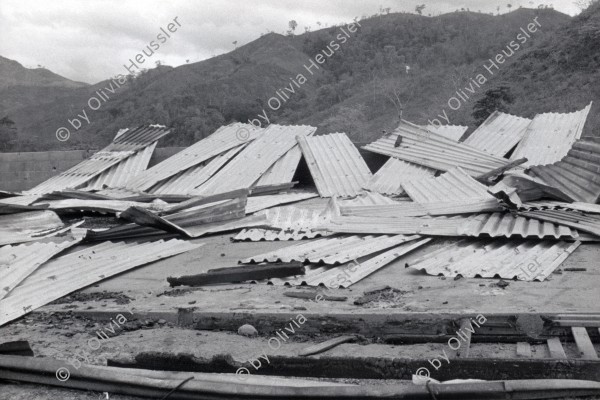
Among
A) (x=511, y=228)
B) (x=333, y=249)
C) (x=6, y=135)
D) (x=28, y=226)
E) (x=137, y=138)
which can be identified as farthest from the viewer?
(x=6, y=135)

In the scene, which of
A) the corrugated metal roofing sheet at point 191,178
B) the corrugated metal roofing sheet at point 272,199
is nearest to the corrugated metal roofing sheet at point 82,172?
the corrugated metal roofing sheet at point 191,178

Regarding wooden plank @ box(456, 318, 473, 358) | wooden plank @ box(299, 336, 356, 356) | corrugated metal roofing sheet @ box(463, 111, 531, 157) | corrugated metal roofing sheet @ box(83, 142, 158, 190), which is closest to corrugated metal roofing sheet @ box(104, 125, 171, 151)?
corrugated metal roofing sheet @ box(83, 142, 158, 190)

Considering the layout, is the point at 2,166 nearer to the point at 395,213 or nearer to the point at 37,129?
the point at 395,213

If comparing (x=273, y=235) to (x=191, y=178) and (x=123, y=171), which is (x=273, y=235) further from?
(x=123, y=171)

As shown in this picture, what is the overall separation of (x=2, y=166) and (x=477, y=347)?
31.5 ft

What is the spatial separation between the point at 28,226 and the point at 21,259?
1.95 meters

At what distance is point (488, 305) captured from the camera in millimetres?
3662

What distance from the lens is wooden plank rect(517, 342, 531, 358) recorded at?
2.94m

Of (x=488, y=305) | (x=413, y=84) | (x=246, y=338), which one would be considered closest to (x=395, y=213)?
(x=488, y=305)

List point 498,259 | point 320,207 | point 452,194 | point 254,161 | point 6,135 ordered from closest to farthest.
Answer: point 498,259
point 452,194
point 320,207
point 254,161
point 6,135

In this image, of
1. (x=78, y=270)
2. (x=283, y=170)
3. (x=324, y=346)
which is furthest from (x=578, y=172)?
(x=78, y=270)

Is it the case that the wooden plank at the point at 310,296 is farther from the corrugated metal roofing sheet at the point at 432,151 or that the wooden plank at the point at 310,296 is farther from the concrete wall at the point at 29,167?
the concrete wall at the point at 29,167

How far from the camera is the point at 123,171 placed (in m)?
10.1

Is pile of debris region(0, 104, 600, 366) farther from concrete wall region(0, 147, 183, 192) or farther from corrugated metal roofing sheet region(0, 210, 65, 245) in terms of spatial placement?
concrete wall region(0, 147, 183, 192)
